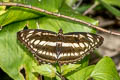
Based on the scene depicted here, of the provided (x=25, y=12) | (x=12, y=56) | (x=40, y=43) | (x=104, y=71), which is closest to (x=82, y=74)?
(x=104, y=71)

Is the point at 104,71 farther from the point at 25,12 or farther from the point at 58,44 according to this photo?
the point at 25,12

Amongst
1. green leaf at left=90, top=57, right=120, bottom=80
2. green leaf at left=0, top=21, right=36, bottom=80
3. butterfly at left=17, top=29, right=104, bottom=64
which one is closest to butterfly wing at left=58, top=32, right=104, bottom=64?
butterfly at left=17, top=29, right=104, bottom=64

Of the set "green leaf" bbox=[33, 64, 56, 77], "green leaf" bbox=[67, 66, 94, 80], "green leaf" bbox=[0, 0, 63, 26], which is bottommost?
"green leaf" bbox=[67, 66, 94, 80]

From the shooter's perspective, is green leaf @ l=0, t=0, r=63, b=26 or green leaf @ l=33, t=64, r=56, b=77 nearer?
green leaf @ l=33, t=64, r=56, b=77

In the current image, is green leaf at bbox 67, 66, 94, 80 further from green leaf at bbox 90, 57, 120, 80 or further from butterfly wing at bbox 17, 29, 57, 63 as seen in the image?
butterfly wing at bbox 17, 29, 57, 63

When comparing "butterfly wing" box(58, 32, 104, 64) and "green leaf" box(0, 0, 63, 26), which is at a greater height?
"green leaf" box(0, 0, 63, 26)

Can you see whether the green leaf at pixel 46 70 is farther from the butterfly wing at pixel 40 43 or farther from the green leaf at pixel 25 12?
the green leaf at pixel 25 12
